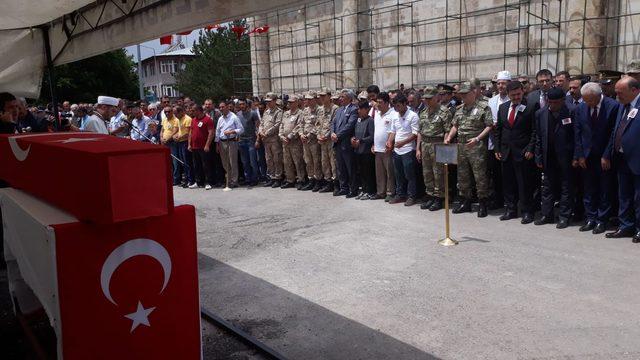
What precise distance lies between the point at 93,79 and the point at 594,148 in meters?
35.6

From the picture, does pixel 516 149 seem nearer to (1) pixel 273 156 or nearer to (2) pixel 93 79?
(1) pixel 273 156

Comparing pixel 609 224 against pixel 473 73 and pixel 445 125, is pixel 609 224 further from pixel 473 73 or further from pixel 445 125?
pixel 473 73

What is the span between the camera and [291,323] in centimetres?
393

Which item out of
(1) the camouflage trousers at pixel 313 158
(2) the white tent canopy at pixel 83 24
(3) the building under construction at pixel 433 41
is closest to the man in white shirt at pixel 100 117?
(2) the white tent canopy at pixel 83 24

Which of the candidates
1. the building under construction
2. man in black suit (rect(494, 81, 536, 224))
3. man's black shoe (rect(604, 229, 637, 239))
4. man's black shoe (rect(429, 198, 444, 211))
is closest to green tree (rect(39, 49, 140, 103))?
the building under construction

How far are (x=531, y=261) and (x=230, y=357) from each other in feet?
10.5

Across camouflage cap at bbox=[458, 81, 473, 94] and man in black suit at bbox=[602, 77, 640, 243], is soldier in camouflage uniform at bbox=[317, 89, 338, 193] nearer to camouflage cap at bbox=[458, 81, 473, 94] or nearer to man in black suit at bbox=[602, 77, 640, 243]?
camouflage cap at bbox=[458, 81, 473, 94]

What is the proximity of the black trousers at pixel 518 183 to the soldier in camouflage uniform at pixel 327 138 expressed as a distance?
3196 millimetres

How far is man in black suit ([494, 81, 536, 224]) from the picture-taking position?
253 inches

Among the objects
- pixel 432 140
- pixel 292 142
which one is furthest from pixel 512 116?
pixel 292 142

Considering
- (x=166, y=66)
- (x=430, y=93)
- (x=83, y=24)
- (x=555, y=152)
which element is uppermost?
(x=166, y=66)

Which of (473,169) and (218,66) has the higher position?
(218,66)

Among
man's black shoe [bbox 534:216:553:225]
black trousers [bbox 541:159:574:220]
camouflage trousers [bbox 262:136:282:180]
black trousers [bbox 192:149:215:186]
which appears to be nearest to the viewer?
black trousers [bbox 541:159:574:220]

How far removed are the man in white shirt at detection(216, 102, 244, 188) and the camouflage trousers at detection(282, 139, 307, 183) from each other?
112 centimetres
